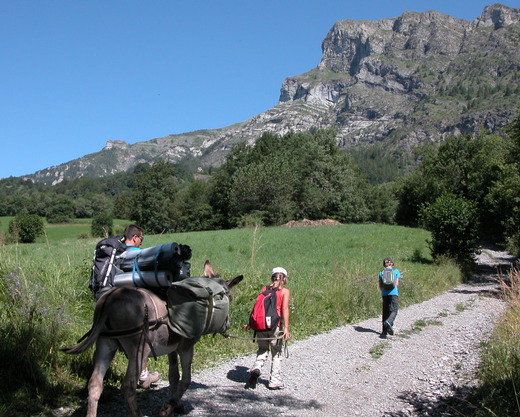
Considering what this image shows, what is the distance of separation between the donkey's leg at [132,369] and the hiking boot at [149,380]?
156cm

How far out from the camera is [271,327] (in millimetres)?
6488

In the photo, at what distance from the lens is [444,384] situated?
22.9 ft

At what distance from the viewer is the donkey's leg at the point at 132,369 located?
4.49 meters

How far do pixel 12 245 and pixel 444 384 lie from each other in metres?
8.59

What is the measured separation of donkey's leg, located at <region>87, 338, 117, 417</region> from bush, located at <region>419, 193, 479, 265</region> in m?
24.4

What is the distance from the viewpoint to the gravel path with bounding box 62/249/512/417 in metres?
5.83

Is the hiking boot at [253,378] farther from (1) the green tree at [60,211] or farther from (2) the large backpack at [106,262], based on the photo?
(1) the green tree at [60,211]

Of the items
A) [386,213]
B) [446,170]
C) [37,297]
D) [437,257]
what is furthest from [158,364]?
[386,213]

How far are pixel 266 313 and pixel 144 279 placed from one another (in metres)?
2.20

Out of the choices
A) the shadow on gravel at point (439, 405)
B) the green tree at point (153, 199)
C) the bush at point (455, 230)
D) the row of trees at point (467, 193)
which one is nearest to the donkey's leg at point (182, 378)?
the shadow on gravel at point (439, 405)

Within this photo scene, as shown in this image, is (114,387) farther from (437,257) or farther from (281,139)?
(281,139)

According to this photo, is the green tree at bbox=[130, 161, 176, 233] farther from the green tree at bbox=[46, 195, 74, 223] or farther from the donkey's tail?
the donkey's tail

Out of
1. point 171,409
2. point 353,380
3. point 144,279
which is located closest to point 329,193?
point 353,380

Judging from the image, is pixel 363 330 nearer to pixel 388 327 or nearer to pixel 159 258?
pixel 388 327
